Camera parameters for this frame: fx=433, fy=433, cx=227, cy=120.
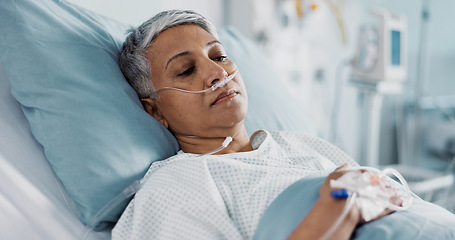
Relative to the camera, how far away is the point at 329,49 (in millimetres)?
3297

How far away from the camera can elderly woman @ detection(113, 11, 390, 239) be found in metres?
0.89

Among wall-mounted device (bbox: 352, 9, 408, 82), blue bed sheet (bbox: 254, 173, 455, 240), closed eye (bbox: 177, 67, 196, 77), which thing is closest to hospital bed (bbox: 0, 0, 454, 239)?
closed eye (bbox: 177, 67, 196, 77)

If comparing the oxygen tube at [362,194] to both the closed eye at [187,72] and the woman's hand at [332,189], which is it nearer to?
the woman's hand at [332,189]

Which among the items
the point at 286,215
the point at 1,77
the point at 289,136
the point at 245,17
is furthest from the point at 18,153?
the point at 245,17

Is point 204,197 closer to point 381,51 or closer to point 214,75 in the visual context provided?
point 214,75

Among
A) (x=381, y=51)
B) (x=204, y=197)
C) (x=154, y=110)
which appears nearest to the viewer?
(x=204, y=197)

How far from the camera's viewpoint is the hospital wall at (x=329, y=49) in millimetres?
2576

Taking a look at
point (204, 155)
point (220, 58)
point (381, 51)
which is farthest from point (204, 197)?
point (381, 51)

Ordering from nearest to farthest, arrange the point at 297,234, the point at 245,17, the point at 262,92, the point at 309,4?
the point at 297,234 < the point at 262,92 < the point at 245,17 < the point at 309,4

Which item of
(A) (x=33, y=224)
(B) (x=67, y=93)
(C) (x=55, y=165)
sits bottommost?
(A) (x=33, y=224)

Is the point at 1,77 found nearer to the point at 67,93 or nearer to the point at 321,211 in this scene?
the point at 67,93

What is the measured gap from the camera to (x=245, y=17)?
2.55 meters

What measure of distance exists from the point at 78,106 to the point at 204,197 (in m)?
0.39

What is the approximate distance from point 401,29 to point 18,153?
2.31m
